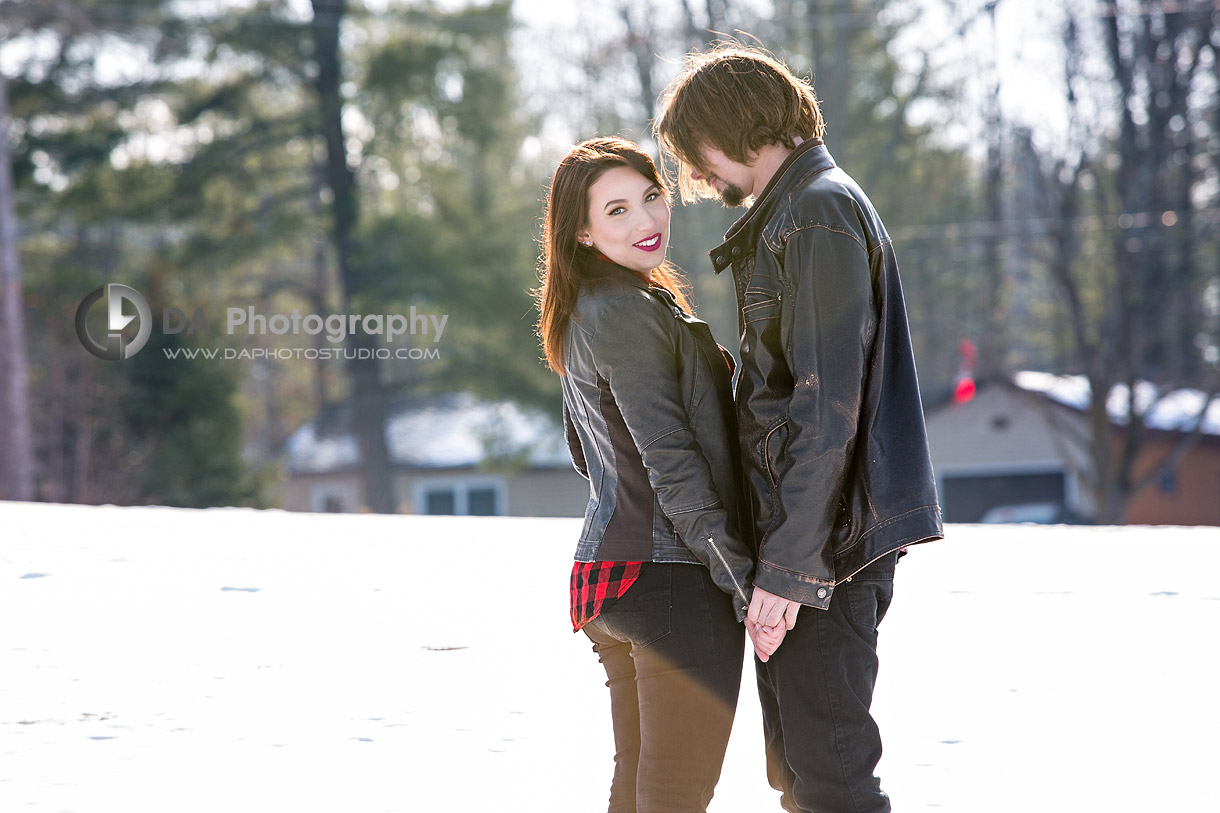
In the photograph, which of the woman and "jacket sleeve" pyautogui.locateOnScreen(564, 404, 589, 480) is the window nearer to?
"jacket sleeve" pyautogui.locateOnScreen(564, 404, 589, 480)

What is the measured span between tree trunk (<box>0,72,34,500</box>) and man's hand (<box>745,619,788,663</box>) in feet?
53.0

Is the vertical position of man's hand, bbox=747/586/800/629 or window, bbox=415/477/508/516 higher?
man's hand, bbox=747/586/800/629

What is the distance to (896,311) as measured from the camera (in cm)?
194

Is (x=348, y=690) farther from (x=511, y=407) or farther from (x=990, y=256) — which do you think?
(x=511, y=407)

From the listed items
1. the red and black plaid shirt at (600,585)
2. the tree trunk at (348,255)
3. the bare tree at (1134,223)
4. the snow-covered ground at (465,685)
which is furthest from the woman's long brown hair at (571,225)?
the tree trunk at (348,255)

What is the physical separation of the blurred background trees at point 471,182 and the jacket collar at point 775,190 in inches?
637

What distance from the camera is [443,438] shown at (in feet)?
92.0

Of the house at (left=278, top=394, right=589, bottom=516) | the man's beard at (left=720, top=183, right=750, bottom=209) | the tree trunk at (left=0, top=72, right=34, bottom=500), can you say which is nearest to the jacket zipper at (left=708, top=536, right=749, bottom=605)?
the man's beard at (left=720, top=183, right=750, bottom=209)

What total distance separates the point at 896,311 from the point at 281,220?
67.8ft

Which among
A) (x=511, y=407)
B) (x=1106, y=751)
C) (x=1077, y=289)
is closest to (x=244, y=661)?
(x=1106, y=751)

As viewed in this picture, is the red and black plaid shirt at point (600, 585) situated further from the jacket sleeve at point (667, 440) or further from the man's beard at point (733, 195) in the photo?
the man's beard at point (733, 195)

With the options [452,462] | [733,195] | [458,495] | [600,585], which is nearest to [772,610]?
[600,585]

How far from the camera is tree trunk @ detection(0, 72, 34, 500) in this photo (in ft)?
52.7

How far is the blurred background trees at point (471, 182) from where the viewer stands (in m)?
17.9
